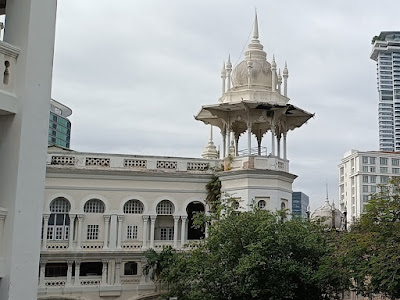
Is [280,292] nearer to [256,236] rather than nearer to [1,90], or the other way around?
[256,236]

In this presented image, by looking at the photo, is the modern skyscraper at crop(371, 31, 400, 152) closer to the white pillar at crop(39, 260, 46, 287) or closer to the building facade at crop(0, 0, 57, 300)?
the white pillar at crop(39, 260, 46, 287)

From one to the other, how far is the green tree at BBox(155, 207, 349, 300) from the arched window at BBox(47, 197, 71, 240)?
570 centimetres

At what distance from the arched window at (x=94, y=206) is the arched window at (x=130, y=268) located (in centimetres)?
Answer: 236

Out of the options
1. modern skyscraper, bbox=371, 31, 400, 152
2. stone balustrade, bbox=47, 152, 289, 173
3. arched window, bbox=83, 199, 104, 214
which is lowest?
arched window, bbox=83, 199, 104, 214

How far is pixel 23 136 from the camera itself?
6266 mm

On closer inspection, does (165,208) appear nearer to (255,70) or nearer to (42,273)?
(42,273)

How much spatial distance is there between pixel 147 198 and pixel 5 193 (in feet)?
54.6

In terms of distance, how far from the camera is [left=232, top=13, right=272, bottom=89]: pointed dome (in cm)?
2323

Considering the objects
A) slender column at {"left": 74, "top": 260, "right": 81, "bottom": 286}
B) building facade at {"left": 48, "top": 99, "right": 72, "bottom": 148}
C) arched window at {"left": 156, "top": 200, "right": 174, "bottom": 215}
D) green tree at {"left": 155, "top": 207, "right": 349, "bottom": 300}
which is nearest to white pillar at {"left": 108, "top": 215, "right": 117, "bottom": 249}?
slender column at {"left": 74, "top": 260, "right": 81, "bottom": 286}

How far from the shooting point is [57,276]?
2178cm

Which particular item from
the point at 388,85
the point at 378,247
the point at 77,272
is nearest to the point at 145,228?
the point at 77,272

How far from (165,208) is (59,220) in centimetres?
425

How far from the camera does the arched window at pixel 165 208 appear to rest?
2311cm

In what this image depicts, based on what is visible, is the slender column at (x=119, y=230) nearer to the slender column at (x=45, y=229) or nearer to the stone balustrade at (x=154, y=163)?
the stone balustrade at (x=154, y=163)
